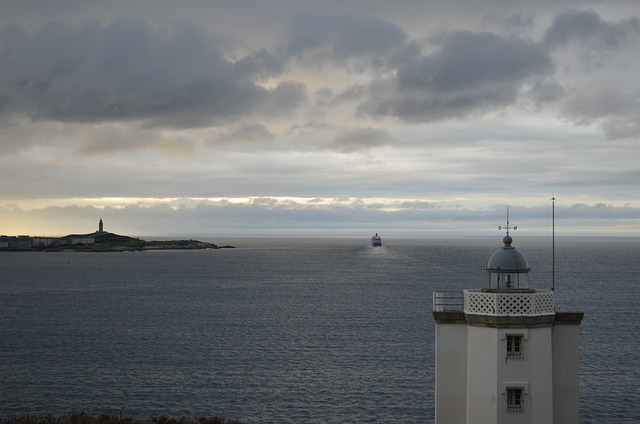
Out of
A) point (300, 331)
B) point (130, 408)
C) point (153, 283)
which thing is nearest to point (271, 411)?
point (130, 408)

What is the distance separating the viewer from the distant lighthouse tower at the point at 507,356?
19516 mm

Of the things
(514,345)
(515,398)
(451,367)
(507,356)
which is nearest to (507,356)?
(507,356)

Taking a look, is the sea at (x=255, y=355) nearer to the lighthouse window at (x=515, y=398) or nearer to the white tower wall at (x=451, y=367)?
the white tower wall at (x=451, y=367)

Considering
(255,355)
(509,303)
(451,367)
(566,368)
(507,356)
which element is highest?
(509,303)

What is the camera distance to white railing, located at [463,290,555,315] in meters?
19.6

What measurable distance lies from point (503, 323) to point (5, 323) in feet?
233

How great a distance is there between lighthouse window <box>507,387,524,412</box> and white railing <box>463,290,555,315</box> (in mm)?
2213

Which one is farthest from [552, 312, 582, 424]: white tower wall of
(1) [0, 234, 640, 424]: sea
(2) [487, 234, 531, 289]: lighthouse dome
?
(1) [0, 234, 640, 424]: sea

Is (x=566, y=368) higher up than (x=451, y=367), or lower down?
higher up

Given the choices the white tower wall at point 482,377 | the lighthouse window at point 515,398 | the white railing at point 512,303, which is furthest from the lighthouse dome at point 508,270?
the lighthouse window at point 515,398

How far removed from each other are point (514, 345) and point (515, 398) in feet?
4.98

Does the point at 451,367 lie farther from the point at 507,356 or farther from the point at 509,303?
the point at 509,303

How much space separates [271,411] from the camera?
4106 centimetres

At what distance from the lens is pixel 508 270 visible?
2052 cm
